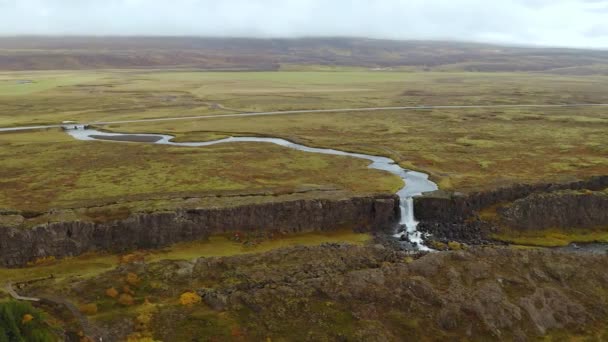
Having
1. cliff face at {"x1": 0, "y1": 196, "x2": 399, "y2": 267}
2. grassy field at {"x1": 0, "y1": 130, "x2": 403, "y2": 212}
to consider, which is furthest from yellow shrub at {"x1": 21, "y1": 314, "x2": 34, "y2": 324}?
grassy field at {"x1": 0, "y1": 130, "x2": 403, "y2": 212}

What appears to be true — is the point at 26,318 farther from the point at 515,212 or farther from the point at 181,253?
the point at 515,212

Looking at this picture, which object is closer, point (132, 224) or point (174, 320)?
point (174, 320)

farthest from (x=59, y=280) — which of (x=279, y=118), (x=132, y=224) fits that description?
(x=279, y=118)

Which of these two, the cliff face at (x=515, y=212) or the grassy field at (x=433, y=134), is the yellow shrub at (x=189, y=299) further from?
the cliff face at (x=515, y=212)

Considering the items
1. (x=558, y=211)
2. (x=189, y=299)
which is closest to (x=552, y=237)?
(x=558, y=211)

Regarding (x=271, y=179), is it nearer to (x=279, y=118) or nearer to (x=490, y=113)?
(x=279, y=118)

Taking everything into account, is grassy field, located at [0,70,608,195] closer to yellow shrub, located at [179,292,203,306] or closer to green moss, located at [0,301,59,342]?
yellow shrub, located at [179,292,203,306]
